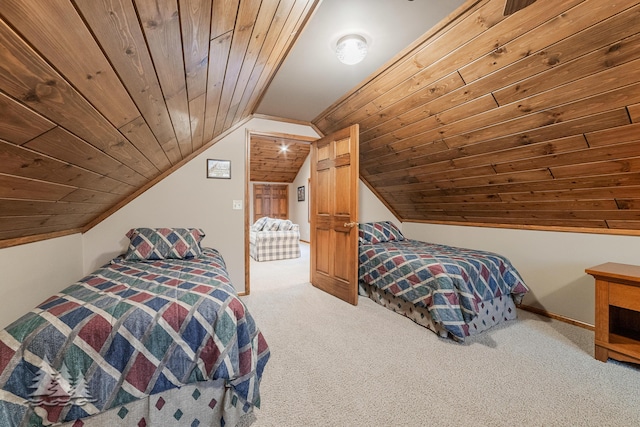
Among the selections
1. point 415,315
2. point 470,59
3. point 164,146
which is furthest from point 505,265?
point 164,146

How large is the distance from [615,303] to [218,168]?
3.78m

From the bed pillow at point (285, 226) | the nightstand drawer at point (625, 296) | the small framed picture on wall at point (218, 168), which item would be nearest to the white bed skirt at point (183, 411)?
the small framed picture on wall at point (218, 168)

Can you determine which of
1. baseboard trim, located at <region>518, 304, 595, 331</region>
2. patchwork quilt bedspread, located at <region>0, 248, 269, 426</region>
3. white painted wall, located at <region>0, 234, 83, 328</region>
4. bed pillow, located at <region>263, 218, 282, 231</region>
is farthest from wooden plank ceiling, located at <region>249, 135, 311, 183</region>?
patchwork quilt bedspread, located at <region>0, 248, 269, 426</region>

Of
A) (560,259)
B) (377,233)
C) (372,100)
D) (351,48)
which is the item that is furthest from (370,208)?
(351,48)

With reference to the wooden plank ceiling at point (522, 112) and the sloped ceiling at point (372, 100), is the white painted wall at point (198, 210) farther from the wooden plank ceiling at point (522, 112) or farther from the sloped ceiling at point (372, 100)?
the wooden plank ceiling at point (522, 112)

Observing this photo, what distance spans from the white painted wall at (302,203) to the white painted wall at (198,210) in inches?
167

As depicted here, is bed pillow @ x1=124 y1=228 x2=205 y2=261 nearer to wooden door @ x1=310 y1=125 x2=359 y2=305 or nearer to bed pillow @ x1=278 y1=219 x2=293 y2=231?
wooden door @ x1=310 y1=125 x2=359 y2=305

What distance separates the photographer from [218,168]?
10.6ft

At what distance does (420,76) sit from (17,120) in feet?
7.91

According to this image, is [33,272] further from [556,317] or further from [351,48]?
[556,317]

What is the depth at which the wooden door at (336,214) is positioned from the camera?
3.01 meters

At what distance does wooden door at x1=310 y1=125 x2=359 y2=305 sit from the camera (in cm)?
301

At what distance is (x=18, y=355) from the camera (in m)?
1.07

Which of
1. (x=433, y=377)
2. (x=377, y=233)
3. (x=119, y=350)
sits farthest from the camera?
(x=377, y=233)
